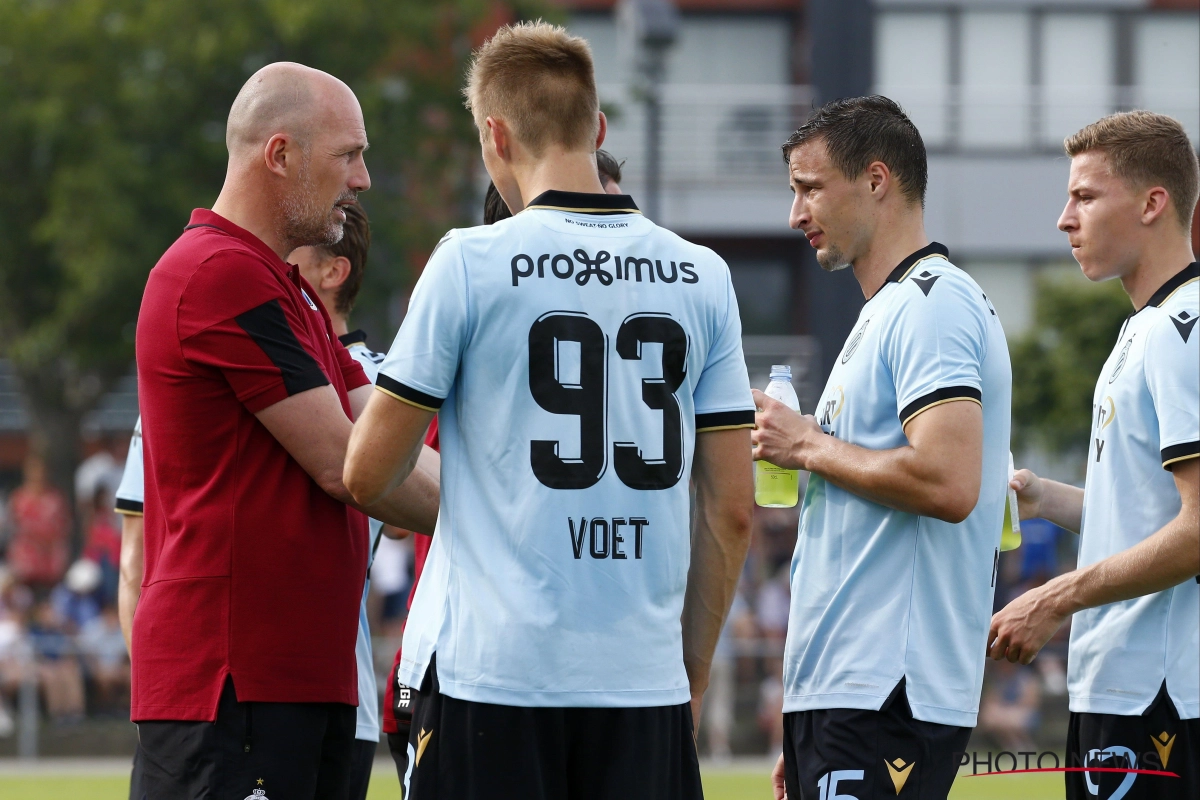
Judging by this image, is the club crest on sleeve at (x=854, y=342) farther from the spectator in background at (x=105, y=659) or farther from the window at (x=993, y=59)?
the window at (x=993, y=59)

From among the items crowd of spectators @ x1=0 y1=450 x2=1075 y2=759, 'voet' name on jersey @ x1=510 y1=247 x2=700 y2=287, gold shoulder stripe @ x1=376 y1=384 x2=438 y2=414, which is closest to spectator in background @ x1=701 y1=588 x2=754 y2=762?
crowd of spectators @ x1=0 y1=450 x2=1075 y2=759

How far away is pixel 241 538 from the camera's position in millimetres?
3445

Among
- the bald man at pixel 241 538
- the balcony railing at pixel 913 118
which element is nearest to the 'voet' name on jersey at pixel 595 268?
the bald man at pixel 241 538

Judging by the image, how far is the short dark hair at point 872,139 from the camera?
398 centimetres

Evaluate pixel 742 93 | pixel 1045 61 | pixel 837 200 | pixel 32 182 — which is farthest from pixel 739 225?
pixel 837 200

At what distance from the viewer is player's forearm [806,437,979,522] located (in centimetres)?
362

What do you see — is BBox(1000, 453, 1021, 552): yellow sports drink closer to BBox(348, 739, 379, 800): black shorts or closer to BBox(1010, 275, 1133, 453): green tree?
BBox(348, 739, 379, 800): black shorts

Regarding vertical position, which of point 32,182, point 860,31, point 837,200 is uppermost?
point 860,31

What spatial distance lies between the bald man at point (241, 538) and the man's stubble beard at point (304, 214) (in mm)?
207

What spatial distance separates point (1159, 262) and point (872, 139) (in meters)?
0.88

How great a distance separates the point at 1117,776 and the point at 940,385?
1.17 m

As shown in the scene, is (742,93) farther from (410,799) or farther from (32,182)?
(410,799)

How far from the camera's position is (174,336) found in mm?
3520

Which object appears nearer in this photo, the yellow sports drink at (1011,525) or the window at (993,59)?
the yellow sports drink at (1011,525)
